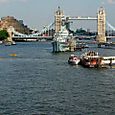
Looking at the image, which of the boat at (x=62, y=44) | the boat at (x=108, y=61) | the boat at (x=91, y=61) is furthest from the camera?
the boat at (x=62, y=44)

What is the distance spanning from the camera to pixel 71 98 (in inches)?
1248

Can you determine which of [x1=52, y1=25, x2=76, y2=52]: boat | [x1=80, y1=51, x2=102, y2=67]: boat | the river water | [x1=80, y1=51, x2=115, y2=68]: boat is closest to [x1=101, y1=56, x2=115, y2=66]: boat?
[x1=80, y1=51, x2=115, y2=68]: boat

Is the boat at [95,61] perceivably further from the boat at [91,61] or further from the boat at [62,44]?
the boat at [62,44]

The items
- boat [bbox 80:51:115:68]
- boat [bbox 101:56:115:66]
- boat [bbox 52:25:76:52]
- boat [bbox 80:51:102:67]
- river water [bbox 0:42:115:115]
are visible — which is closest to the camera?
river water [bbox 0:42:115:115]

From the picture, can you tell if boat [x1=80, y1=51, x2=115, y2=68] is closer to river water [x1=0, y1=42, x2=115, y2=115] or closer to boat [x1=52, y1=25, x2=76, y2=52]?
river water [x1=0, y1=42, x2=115, y2=115]

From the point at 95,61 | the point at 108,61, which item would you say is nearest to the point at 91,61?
the point at 95,61

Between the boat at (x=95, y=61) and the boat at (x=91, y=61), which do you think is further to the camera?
the boat at (x=95, y=61)

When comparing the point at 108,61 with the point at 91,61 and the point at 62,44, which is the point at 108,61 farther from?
the point at 62,44

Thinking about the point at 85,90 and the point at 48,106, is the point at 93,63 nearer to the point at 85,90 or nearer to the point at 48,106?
the point at 85,90

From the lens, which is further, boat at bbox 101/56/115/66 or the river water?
→ boat at bbox 101/56/115/66

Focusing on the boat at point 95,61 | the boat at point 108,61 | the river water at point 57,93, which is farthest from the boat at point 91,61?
the river water at point 57,93

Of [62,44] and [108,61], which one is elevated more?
[62,44]

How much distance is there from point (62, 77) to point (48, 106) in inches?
631

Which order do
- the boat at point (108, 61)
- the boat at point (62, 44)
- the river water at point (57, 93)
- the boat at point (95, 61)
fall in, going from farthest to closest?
1. the boat at point (62, 44)
2. the boat at point (108, 61)
3. the boat at point (95, 61)
4. the river water at point (57, 93)
